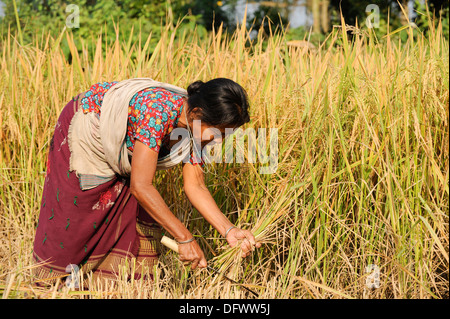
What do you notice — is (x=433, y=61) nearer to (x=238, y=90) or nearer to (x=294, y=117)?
(x=294, y=117)

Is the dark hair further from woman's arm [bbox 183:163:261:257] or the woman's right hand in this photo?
the woman's right hand

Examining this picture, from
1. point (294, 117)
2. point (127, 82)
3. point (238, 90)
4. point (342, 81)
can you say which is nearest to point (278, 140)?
point (294, 117)

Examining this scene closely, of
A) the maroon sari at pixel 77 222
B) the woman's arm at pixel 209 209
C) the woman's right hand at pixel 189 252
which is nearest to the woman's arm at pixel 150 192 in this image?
the woman's right hand at pixel 189 252

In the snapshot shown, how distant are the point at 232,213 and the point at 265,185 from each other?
0.21 m

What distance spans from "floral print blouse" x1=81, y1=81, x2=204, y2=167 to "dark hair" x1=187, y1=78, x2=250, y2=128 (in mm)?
91

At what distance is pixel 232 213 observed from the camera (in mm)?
2193

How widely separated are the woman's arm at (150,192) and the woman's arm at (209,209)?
0.16m

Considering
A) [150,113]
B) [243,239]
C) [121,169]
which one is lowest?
[243,239]

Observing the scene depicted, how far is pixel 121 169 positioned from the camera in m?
1.83

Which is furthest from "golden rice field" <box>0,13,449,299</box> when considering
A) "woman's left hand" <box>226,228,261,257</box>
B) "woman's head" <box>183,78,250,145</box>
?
"woman's head" <box>183,78,250,145</box>

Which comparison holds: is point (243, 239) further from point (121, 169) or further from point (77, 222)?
point (77, 222)

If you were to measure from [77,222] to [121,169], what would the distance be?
0.27 meters

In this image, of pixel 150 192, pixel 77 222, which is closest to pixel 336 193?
pixel 150 192
